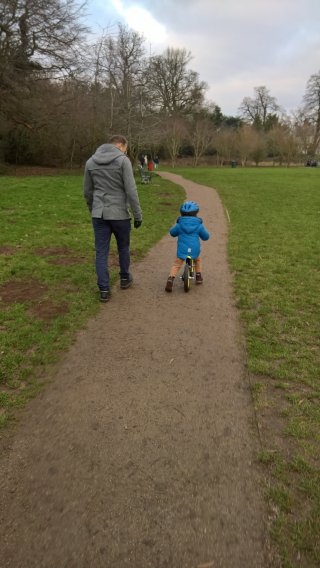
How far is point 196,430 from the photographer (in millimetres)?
2609

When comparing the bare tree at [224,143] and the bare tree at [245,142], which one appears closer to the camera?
the bare tree at [245,142]

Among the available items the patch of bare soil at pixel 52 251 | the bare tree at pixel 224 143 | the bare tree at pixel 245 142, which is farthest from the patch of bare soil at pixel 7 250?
the bare tree at pixel 245 142

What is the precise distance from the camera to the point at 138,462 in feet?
7.66

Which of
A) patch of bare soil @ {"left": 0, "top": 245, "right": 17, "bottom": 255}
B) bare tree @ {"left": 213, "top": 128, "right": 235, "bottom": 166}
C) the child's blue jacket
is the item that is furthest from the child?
bare tree @ {"left": 213, "top": 128, "right": 235, "bottom": 166}

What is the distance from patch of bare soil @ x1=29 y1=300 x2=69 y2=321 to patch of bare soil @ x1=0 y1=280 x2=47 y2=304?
0.27 m

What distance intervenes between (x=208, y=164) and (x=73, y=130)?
3351 cm

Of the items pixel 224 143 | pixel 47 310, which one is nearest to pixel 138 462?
pixel 47 310

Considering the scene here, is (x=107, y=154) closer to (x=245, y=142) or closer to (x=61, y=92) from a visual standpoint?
(x=61, y=92)

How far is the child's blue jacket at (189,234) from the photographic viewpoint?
4.98 meters

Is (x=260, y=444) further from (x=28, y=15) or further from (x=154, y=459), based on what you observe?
(x=28, y=15)

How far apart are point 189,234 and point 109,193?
1287mm

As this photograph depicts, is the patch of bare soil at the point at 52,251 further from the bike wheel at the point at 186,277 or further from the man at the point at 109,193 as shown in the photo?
the bike wheel at the point at 186,277

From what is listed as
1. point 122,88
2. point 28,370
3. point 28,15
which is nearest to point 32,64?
point 28,15

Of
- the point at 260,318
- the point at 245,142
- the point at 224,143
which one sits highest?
the point at 245,142
